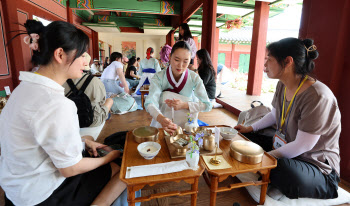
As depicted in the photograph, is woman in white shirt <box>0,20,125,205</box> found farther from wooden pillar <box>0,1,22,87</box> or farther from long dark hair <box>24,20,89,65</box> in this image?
wooden pillar <box>0,1,22,87</box>

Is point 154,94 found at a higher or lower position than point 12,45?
lower

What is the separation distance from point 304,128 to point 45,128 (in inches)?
63.1

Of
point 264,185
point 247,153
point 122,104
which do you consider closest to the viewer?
point 247,153

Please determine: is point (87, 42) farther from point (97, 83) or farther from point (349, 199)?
point (349, 199)

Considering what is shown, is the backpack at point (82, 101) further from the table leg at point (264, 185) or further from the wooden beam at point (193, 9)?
the wooden beam at point (193, 9)

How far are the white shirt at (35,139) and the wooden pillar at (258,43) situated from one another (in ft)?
17.4

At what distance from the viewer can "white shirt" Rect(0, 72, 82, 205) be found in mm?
875

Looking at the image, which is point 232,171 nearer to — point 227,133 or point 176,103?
point 227,133

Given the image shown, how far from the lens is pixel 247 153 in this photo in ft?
4.17

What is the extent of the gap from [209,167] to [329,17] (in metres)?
→ 1.91

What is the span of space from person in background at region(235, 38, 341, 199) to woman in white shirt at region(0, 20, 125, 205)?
4.53ft

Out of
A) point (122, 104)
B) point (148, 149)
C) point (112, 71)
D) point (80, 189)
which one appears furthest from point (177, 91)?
point (112, 71)

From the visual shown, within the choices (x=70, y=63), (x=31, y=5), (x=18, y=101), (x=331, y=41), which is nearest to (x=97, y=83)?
(x=70, y=63)

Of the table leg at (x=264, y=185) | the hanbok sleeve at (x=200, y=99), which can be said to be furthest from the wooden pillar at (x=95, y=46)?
the table leg at (x=264, y=185)
